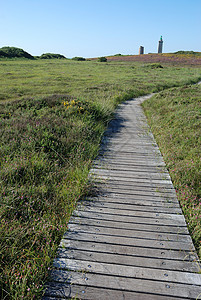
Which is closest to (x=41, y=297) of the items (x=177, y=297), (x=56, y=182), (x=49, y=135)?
(x=177, y=297)

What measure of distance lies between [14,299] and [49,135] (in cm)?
398

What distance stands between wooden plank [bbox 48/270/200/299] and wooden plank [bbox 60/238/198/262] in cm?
36

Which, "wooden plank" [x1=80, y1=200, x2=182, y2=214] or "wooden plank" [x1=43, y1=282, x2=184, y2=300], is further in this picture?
"wooden plank" [x1=80, y1=200, x2=182, y2=214]

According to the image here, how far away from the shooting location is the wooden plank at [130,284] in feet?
7.65

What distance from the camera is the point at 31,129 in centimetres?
593

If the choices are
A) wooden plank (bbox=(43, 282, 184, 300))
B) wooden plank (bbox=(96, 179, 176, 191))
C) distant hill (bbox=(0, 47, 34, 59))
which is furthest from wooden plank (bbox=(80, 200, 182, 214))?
distant hill (bbox=(0, 47, 34, 59))

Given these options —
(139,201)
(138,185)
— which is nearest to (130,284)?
(139,201)

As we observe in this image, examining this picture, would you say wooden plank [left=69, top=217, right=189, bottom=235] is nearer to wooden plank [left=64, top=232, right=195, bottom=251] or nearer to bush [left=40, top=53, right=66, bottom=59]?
wooden plank [left=64, top=232, right=195, bottom=251]

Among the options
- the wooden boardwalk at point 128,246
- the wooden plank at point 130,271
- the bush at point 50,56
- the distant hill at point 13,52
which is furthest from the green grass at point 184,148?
the bush at point 50,56

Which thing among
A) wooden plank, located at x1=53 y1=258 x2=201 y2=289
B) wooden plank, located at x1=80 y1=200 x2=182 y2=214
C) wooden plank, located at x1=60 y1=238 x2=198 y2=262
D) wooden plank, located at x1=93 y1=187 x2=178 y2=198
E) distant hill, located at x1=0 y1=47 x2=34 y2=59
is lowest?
wooden plank, located at x1=53 y1=258 x2=201 y2=289

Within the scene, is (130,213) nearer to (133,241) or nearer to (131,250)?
(133,241)

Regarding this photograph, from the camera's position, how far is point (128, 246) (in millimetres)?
2906

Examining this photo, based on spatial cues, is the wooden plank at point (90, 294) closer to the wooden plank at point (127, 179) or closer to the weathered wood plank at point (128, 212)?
the weathered wood plank at point (128, 212)

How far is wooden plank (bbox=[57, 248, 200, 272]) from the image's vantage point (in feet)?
8.58
